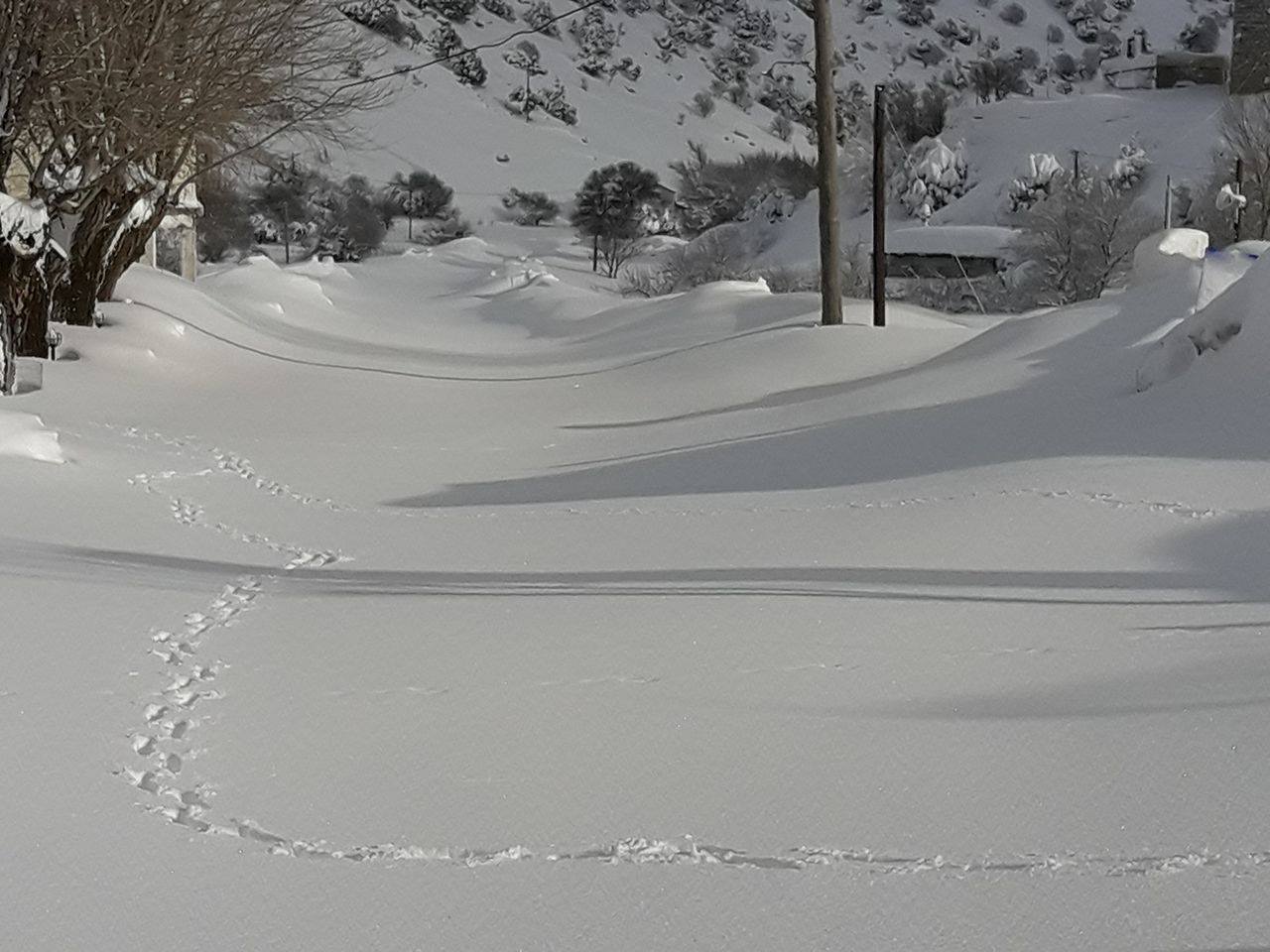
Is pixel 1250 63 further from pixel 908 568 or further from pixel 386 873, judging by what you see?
pixel 386 873

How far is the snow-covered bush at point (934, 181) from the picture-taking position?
72500 millimetres

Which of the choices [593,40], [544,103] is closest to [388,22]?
[544,103]

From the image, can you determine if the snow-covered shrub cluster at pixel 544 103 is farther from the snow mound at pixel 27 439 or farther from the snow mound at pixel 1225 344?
the snow mound at pixel 27 439

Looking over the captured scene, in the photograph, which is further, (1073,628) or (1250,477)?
(1250,477)

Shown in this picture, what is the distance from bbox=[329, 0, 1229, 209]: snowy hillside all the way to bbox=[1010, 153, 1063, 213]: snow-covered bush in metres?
29.6

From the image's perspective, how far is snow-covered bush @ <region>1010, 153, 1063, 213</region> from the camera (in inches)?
2544

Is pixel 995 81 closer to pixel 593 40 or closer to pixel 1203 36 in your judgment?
pixel 1203 36

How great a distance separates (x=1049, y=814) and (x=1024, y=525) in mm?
4894

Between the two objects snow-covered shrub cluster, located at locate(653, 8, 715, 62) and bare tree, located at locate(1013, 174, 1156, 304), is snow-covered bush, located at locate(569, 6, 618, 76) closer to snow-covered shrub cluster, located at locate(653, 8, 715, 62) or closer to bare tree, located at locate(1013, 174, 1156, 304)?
snow-covered shrub cluster, located at locate(653, 8, 715, 62)

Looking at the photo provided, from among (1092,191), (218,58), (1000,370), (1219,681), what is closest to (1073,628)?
(1219,681)

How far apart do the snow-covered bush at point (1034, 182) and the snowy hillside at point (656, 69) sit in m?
29.6

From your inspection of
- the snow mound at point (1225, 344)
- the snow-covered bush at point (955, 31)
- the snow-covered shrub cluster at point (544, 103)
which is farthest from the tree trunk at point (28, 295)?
the snow-covered bush at point (955, 31)

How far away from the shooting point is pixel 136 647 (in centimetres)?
741

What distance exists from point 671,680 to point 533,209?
268 ft
